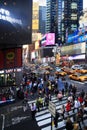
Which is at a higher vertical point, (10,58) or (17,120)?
(10,58)

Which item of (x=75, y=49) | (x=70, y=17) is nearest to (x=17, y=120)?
(x=75, y=49)

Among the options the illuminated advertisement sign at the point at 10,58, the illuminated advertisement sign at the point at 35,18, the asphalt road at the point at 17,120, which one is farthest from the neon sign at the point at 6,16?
the illuminated advertisement sign at the point at 35,18

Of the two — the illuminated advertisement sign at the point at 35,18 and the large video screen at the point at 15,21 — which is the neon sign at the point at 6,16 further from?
the illuminated advertisement sign at the point at 35,18

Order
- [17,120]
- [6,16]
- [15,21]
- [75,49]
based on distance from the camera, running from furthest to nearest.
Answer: [75,49] → [15,21] → [6,16] → [17,120]

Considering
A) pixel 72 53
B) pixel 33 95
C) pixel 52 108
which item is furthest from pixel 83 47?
pixel 52 108

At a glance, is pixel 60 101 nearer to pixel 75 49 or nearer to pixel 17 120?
pixel 17 120

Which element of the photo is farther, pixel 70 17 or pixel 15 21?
pixel 70 17

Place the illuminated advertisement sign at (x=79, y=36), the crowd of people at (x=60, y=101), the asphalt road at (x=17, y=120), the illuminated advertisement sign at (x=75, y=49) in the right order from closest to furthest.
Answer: the asphalt road at (x=17, y=120), the crowd of people at (x=60, y=101), the illuminated advertisement sign at (x=79, y=36), the illuminated advertisement sign at (x=75, y=49)

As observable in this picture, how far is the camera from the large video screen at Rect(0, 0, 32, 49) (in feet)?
69.1

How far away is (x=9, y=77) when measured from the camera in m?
25.5

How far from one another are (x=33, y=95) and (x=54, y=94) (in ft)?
7.25

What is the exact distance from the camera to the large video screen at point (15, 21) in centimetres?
2106

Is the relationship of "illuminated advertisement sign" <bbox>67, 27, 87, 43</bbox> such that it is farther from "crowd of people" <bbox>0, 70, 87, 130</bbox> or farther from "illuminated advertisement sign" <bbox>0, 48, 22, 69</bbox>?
"illuminated advertisement sign" <bbox>0, 48, 22, 69</bbox>

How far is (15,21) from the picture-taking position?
71.6 ft
